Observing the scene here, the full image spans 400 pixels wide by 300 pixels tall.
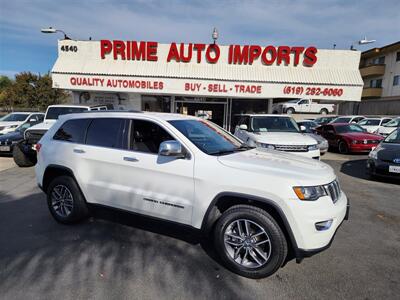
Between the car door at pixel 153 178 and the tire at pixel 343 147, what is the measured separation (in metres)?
11.4

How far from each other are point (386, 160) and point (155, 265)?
662 centimetres

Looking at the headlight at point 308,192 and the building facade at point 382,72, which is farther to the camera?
the building facade at point 382,72

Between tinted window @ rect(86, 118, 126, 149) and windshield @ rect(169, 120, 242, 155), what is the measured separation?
768mm

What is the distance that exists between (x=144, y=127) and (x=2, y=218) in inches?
120

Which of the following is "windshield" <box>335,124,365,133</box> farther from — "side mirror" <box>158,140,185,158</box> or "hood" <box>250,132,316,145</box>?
"side mirror" <box>158,140,185,158</box>

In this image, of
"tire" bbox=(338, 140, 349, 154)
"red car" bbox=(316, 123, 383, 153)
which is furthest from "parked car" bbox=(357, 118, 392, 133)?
"tire" bbox=(338, 140, 349, 154)

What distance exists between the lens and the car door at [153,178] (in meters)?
3.15

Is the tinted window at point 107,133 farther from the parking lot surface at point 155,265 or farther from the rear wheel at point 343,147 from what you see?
the rear wheel at point 343,147

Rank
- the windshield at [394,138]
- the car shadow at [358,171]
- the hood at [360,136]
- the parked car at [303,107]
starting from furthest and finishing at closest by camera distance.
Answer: the parked car at [303,107]
the hood at [360,136]
the car shadow at [358,171]
the windshield at [394,138]

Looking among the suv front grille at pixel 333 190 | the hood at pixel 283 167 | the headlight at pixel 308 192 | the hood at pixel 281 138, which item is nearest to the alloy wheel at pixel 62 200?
the hood at pixel 283 167

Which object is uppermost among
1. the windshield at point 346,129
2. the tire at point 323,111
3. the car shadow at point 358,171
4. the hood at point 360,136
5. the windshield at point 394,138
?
the tire at point 323,111

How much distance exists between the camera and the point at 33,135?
29.2 ft

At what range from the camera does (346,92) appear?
42.1 feet

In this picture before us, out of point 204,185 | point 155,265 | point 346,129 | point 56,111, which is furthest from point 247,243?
point 346,129
